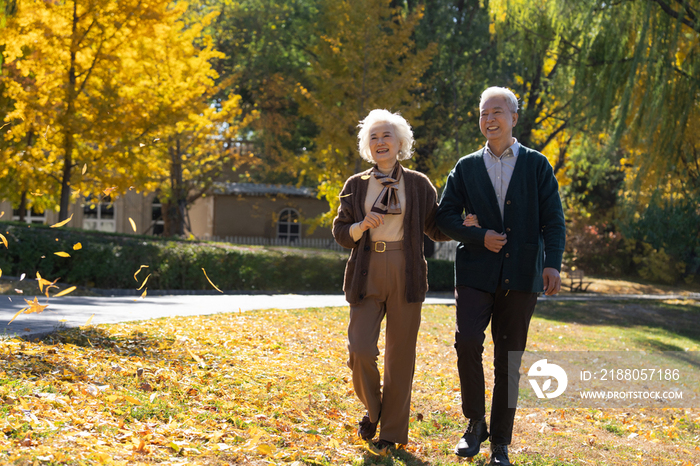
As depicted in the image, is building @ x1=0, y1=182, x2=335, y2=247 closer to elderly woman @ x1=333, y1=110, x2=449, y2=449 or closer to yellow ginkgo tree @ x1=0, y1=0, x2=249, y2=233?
yellow ginkgo tree @ x1=0, y1=0, x2=249, y2=233

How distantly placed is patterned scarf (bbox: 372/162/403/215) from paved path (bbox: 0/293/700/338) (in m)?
3.57

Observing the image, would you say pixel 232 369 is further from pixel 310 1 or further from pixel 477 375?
pixel 310 1

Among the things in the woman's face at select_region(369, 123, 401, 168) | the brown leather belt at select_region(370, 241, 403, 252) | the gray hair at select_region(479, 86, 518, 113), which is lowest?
the brown leather belt at select_region(370, 241, 403, 252)

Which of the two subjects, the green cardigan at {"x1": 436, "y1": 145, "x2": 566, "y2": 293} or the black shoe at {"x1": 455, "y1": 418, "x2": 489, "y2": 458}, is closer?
the green cardigan at {"x1": 436, "y1": 145, "x2": 566, "y2": 293}

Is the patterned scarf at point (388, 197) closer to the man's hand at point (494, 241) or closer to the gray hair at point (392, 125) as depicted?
the gray hair at point (392, 125)

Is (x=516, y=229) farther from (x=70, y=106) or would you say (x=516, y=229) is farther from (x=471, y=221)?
(x=70, y=106)

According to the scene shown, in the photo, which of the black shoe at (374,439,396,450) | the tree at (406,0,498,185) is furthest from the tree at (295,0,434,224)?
the black shoe at (374,439,396,450)

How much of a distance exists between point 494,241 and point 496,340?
25.2 inches

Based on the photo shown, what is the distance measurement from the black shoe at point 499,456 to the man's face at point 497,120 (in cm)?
190

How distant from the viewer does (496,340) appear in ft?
13.2

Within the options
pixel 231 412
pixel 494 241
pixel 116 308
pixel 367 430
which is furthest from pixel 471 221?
pixel 116 308

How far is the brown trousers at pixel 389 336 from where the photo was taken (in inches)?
157

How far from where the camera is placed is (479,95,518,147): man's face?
4.03 metres

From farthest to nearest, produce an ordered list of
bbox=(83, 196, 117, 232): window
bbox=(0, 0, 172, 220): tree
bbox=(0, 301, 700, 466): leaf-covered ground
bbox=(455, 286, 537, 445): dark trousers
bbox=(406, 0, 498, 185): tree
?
bbox=(83, 196, 117, 232): window
bbox=(406, 0, 498, 185): tree
bbox=(0, 0, 172, 220): tree
bbox=(455, 286, 537, 445): dark trousers
bbox=(0, 301, 700, 466): leaf-covered ground
